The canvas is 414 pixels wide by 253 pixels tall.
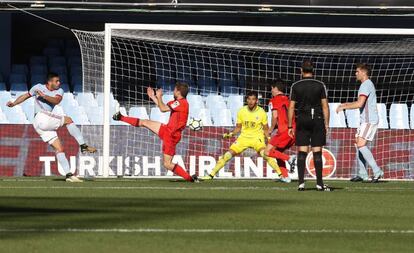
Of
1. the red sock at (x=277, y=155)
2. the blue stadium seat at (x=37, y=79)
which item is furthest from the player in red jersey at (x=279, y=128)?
the blue stadium seat at (x=37, y=79)

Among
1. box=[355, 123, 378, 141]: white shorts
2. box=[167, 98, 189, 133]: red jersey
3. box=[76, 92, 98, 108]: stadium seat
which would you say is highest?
box=[76, 92, 98, 108]: stadium seat

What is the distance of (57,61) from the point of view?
1166 inches

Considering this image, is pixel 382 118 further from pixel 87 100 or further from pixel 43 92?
pixel 43 92

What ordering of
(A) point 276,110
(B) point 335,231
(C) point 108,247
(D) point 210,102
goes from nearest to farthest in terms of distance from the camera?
(C) point 108,247 → (B) point 335,231 → (A) point 276,110 → (D) point 210,102

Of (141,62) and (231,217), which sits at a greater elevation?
(141,62)

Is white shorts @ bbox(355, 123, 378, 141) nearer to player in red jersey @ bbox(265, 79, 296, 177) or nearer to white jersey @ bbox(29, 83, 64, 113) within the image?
player in red jersey @ bbox(265, 79, 296, 177)

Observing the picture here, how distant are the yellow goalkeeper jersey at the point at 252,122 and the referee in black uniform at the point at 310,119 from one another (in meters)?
3.69

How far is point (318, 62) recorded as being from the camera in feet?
88.4

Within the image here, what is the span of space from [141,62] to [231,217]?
15.3 m

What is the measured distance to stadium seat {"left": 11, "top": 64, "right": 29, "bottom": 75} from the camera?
28.9 m

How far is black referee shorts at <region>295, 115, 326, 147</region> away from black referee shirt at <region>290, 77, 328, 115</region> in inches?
4.4

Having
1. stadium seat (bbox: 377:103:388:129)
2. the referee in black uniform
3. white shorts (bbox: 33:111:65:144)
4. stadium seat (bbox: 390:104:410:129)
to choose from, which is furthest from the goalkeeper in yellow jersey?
stadium seat (bbox: 390:104:410:129)

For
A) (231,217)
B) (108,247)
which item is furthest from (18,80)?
(108,247)

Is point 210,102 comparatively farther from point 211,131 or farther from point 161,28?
point 161,28
